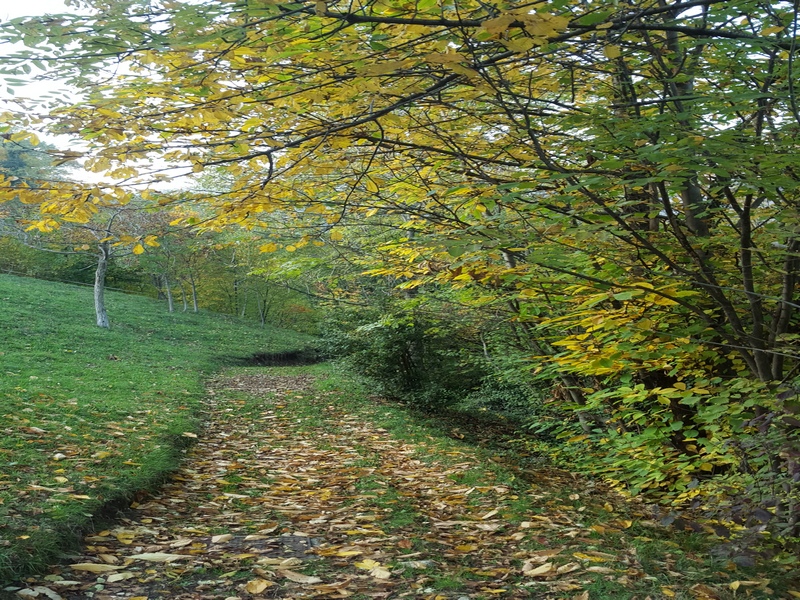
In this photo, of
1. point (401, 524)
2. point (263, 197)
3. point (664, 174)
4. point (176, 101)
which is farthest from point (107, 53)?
point (401, 524)

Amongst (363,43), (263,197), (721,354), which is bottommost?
(721,354)

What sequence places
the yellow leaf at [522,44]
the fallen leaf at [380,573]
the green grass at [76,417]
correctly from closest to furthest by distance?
1. the yellow leaf at [522,44]
2. the fallen leaf at [380,573]
3. the green grass at [76,417]

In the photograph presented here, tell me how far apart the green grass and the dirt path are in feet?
0.69

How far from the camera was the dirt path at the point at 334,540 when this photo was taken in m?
2.79

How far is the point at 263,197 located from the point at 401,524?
2351mm

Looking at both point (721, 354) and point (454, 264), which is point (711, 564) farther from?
point (454, 264)

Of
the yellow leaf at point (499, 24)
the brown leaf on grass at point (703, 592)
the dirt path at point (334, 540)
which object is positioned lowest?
the dirt path at point (334, 540)

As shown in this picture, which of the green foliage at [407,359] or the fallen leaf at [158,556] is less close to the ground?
the green foliage at [407,359]

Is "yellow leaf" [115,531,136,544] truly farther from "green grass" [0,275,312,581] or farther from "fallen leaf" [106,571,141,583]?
"fallen leaf" [106,571,141,583]

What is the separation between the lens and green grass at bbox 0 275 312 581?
3225mm

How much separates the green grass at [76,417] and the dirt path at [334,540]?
210 millimetres

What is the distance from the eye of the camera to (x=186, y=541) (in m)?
3.30

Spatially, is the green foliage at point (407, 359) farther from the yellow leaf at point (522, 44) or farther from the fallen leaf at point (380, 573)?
the yellow leaf at point (522, 44)

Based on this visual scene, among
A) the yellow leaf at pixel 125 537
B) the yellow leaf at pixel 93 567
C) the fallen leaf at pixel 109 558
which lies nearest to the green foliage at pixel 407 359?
the yellow leaf at pixel 125 537
